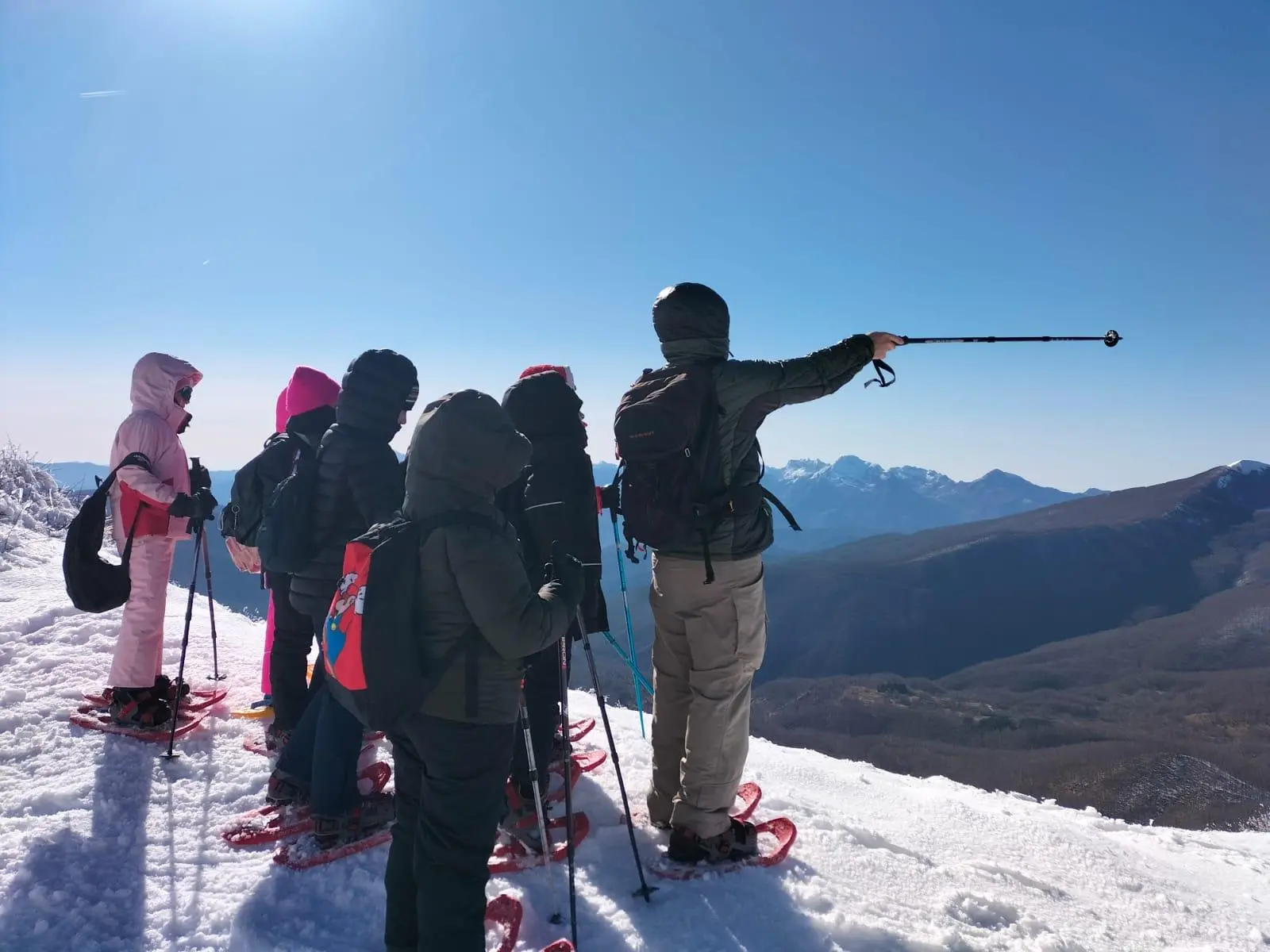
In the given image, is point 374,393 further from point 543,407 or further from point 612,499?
point 612,499

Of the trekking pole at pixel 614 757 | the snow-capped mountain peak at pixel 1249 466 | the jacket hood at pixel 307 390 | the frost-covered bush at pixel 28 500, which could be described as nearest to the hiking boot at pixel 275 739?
the jacket hood at pixel 307 390

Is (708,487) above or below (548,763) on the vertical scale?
above

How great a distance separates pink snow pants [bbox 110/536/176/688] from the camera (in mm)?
5934

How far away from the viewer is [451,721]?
292cm

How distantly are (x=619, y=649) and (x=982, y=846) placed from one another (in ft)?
10.2

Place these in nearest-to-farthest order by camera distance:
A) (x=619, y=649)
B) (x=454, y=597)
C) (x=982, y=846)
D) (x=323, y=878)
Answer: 1. (x=454, y=597)
2. (x=323, y=878)
3. (x=982, y=846)
4. (x=619, y=649)

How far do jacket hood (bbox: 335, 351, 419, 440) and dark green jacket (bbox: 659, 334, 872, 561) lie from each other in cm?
190

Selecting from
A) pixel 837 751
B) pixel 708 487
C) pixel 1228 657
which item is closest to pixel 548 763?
pixel 708 487

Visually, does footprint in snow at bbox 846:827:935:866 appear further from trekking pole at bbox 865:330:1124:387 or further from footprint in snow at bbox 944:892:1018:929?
trekking pole at bbox 865:330:1124:387

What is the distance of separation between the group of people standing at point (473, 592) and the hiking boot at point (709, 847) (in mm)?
14

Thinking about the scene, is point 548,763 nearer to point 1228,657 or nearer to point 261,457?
point 261,457

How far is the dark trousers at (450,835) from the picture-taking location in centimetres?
288

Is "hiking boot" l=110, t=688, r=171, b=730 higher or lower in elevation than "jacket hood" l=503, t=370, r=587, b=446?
lower

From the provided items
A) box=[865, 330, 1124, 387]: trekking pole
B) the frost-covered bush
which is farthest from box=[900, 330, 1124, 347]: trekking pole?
the frost-covered bush
